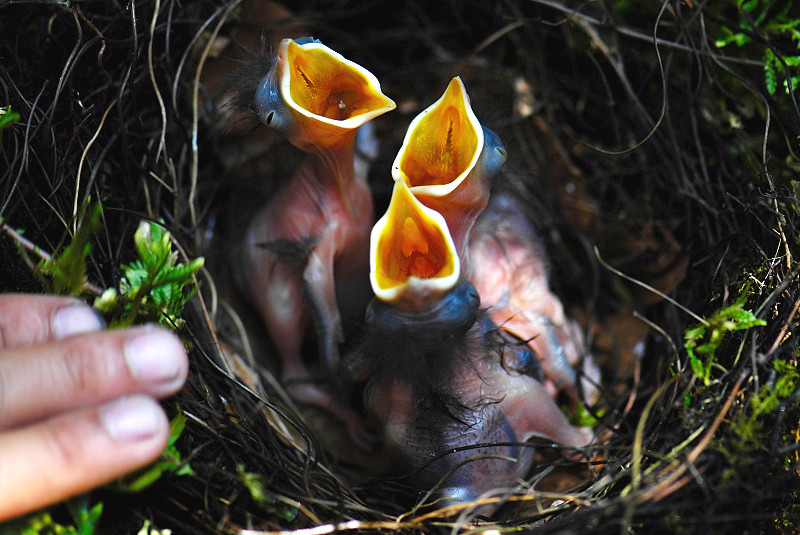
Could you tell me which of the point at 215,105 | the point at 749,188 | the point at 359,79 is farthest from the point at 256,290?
the point at 749,188

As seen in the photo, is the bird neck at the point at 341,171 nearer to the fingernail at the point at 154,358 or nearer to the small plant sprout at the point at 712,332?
the fingernail at the point at 154,358

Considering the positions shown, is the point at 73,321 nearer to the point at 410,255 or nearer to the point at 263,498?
the point at 263,498

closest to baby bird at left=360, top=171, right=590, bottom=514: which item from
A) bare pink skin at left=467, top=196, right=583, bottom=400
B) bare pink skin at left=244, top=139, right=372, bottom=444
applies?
bare pink skin at left=467, top=196, right=583, bottom=400

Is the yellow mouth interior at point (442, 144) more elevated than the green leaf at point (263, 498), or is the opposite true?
the yellow mouth interior at point (442, 144)

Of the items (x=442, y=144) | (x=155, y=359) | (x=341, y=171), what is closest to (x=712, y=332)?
(x=442, y=144)

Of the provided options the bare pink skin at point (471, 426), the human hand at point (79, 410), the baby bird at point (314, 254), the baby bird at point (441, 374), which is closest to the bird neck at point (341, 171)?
the baby bird at point (314, 254)
